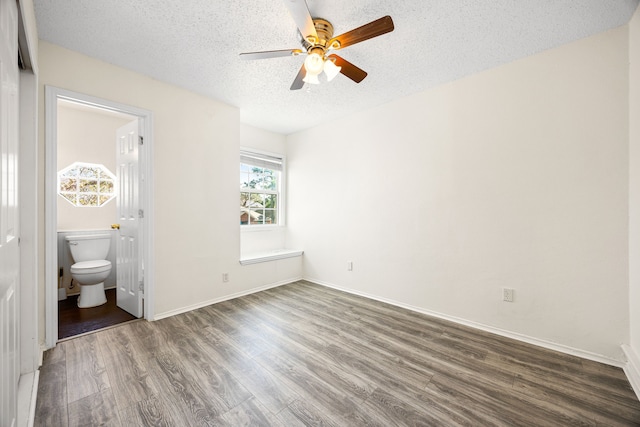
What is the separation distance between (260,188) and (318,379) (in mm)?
3113

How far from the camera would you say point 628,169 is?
1.86 meters

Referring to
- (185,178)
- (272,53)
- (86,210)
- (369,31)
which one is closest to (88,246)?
(86,210)

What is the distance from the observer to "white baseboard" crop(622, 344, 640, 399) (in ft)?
5.32

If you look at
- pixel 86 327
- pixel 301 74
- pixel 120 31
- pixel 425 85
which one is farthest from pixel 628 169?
pixel 86 327

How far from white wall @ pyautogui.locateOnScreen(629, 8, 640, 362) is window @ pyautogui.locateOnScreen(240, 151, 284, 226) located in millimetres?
3865

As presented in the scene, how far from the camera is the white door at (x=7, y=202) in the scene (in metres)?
0.94

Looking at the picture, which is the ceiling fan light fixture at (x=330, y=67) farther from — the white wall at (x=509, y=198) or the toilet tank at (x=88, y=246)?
the toilet tank at (x=88, y=246)

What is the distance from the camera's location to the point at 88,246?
3.26m

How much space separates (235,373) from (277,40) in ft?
8.21

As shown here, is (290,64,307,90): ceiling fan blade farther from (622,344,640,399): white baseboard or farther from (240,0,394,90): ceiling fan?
(622,344,640,399): white baseboard

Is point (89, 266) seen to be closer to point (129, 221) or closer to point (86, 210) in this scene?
point (129, 221)

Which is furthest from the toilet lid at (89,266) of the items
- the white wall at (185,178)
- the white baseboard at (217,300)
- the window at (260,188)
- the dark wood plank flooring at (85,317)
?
the window at (260,188)

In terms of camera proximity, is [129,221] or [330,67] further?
[129,221]

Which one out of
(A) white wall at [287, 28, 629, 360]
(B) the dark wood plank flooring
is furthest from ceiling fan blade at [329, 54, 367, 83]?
(B) the dark wood plank flooring
